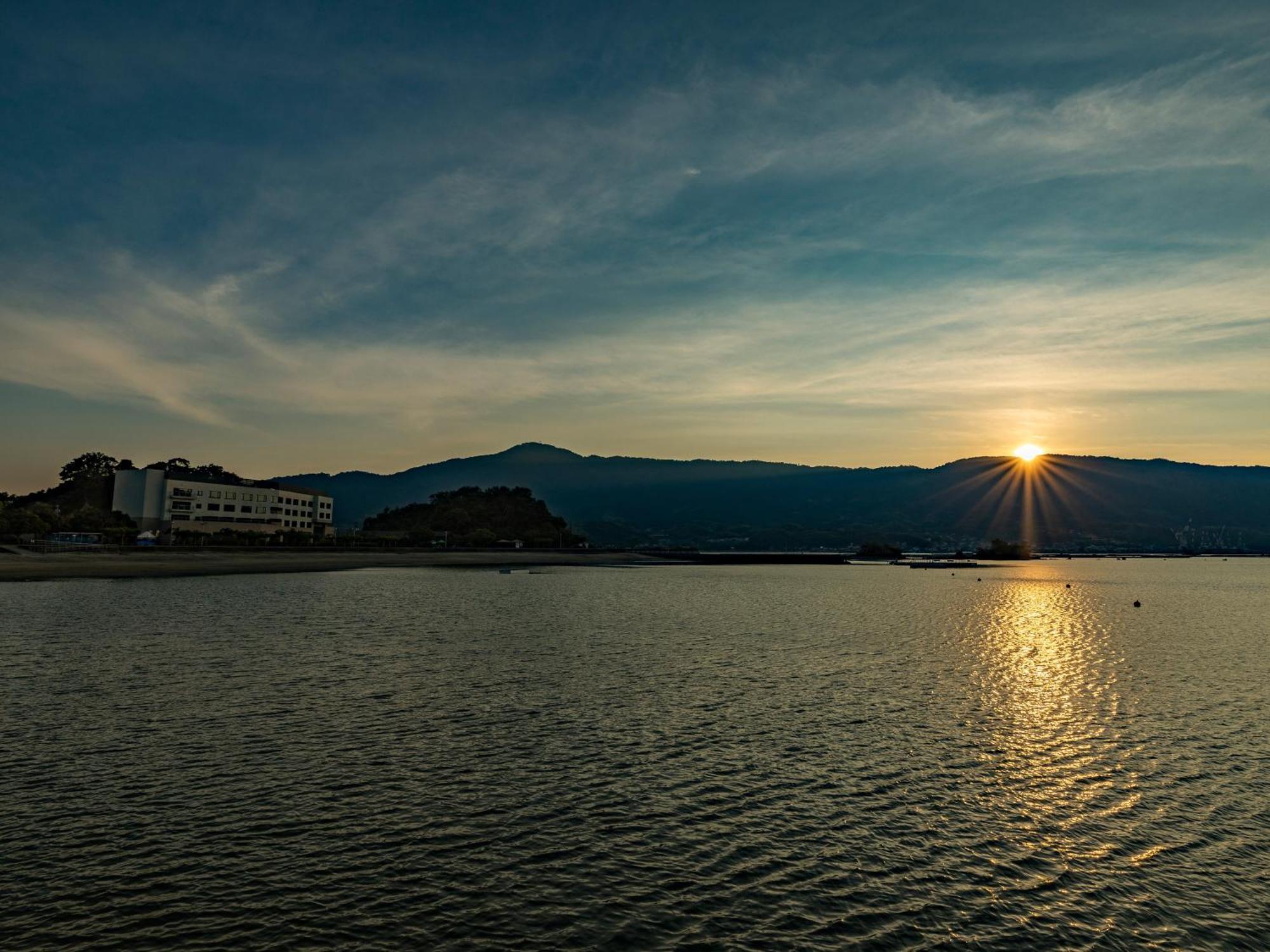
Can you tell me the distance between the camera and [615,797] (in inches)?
931

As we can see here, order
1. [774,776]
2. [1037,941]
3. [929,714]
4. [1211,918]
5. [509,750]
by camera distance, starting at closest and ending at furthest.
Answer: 1. [1037,941]
2. [1211,918]
3. [774,776]
4. [509,750]
5. [929,714]

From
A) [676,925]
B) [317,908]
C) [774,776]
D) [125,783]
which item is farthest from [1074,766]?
[125,783]

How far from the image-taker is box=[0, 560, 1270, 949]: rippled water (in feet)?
53.3

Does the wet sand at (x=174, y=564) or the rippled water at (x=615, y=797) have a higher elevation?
the wet sand at (x=174, y=564)

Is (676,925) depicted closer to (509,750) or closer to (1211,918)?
(1211,918)

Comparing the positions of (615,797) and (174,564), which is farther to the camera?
(174,564)

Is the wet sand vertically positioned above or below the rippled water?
above

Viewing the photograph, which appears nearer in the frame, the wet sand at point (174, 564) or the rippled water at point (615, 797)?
the rippled water at point (615, 797)

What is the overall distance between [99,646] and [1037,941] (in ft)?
176

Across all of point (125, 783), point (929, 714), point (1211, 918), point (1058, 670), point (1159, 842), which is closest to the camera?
point (1211, 918)

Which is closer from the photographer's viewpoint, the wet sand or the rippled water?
the rippled water

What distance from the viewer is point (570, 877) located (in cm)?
1806

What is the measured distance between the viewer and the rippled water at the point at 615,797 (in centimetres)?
1625

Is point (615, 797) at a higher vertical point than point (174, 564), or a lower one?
lower
